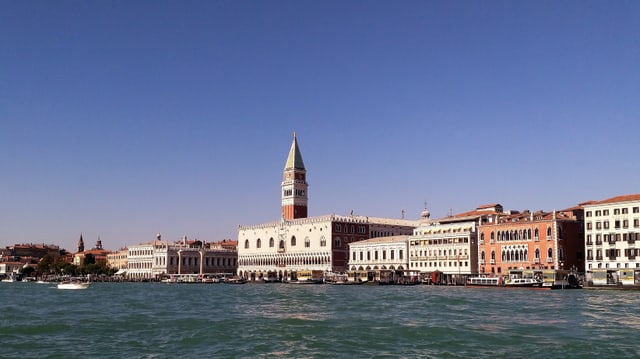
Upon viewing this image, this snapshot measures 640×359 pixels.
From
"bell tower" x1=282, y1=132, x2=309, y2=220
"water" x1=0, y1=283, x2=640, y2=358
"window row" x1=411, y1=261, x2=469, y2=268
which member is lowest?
"water" x1=0, y1=283, x2=640, y2=358

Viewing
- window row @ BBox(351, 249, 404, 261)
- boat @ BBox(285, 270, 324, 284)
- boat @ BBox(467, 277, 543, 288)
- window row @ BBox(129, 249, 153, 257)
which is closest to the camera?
boat @ BBox(467, 277, 543, 288)

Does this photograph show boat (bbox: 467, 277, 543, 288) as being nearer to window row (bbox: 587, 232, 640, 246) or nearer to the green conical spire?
window row (bbox: 587, 232, 640, 246)

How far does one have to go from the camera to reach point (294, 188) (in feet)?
367

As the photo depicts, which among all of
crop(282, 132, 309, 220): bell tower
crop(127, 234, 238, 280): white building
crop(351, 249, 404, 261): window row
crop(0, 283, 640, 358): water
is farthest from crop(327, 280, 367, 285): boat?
crop(0, 283, 640, 358): water

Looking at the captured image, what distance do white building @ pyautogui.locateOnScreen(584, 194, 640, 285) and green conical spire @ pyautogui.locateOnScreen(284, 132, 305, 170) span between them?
53739 millimetres

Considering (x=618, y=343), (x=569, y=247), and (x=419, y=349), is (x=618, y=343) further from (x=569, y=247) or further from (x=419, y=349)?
(x=569, y=247)

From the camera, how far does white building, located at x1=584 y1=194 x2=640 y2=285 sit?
62375 mm

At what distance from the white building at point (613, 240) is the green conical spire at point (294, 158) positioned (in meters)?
53.7

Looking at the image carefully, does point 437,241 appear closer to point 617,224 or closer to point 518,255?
point 518,255

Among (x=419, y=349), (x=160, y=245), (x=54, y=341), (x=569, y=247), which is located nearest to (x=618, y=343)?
(x=419, y=349)

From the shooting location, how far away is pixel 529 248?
2781 inches

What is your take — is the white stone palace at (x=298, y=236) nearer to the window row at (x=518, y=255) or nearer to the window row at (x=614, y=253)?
the window row at (x=518, y=255)

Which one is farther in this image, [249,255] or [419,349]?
[249,255]

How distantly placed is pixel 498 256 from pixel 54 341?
184ft
